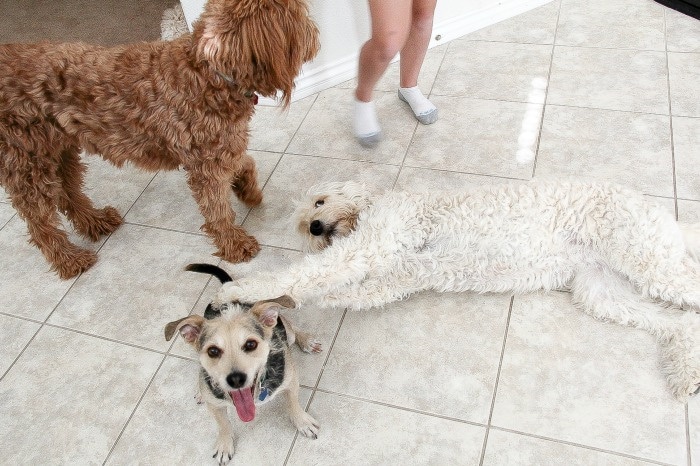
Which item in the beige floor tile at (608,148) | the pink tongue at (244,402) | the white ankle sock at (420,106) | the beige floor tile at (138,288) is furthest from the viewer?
the white ankle sock at (420,106)

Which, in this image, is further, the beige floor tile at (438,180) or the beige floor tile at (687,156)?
the beige floor tile at (438,180)

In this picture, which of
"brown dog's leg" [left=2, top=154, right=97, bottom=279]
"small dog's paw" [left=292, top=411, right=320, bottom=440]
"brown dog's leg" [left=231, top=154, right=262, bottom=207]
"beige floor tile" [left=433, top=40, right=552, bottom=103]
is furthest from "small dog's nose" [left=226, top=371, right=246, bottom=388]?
"beige floor tile" [left=433, top=40, right=552, bottom=103]

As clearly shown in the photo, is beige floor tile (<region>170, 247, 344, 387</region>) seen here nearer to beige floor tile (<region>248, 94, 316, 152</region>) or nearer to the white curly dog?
the white curly dog

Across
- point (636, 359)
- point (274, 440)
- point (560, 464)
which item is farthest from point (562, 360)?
point (274, 440)

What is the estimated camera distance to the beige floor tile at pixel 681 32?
309cm

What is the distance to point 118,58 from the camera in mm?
1905

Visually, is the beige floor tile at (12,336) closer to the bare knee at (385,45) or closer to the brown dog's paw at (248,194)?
the brown dog's paw at (248,194)

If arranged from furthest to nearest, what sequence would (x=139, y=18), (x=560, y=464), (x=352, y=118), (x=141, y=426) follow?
(x=139, y=18), (x=352, y=118), (x=141, y=426), (x=560, y=464)

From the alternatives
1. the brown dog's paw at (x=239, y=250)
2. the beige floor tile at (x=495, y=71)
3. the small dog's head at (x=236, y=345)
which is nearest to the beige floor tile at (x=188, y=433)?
the small dog's head at (x=236, y=345)

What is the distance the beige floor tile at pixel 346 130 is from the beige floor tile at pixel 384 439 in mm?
1320

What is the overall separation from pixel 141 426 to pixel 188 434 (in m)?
0.18

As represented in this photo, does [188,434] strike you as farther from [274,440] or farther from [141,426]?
[274,440]

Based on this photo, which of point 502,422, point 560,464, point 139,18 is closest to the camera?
point 560,464

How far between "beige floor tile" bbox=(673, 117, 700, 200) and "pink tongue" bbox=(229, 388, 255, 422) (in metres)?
2.01
